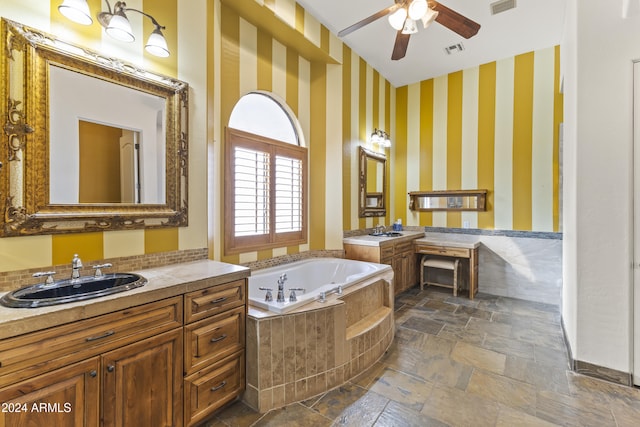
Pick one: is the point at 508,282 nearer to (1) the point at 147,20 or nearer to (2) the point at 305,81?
(2) the point at 305,81

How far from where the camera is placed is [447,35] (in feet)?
12.2

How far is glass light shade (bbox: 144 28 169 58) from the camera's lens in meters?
1.86

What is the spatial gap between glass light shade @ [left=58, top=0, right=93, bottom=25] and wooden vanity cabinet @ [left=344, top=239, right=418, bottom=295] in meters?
3.25

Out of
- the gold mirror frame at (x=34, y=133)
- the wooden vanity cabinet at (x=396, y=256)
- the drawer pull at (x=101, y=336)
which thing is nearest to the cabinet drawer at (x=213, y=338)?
the drawer pull at (x=101, y=336)

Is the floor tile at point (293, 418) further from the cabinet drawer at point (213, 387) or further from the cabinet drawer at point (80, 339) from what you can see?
the cabinet drawer at point (80, 339)

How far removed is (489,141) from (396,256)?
2.35 meters

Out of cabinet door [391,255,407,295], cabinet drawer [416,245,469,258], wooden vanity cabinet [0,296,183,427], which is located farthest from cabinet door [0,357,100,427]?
cabinet drawer [416,245,469,258]

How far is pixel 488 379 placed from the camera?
7.37ft

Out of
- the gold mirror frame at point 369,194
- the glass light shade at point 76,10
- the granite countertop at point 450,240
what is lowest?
the granite countertop at point 450,240

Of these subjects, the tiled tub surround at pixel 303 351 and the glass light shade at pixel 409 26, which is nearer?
the tiled tub surround at pixel 303 351

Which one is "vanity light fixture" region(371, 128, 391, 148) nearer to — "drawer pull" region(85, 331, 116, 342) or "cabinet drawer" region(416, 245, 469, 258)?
"cabinet drawer" region(416, 245, 469, 258)

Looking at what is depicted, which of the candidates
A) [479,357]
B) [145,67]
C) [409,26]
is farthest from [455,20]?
[479,357]

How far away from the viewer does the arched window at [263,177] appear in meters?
2.92

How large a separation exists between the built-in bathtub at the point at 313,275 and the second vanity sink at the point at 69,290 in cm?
107
